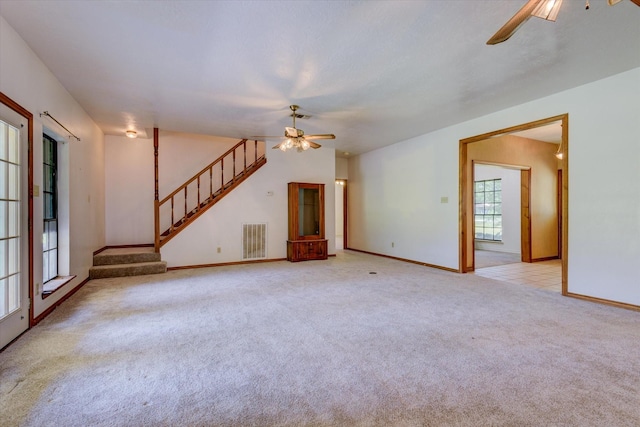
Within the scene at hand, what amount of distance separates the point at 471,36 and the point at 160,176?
681 centimetres

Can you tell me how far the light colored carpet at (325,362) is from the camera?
175cm

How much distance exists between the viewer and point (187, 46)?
3006 mm

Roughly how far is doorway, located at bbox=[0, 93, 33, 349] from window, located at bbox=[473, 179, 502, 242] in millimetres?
9824

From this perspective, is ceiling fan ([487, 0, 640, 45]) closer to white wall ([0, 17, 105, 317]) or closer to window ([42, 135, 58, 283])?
white wall ([0, 17, 105, 317])

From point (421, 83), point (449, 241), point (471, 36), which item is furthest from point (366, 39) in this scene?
point (449, 241)

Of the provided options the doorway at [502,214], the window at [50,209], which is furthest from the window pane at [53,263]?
the doorway at [502,214]

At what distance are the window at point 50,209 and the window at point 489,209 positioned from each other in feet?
32.1

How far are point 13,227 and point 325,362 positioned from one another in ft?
10.3

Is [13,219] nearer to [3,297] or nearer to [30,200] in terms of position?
[30,200]

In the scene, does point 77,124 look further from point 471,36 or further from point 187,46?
point 471,36

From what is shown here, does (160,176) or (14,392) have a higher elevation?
(160,176)

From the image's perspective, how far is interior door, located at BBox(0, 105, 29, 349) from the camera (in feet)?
8.68

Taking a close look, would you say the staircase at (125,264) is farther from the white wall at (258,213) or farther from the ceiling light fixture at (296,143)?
the ceiling light fixture at (296,143)

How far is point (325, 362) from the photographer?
232 cm
